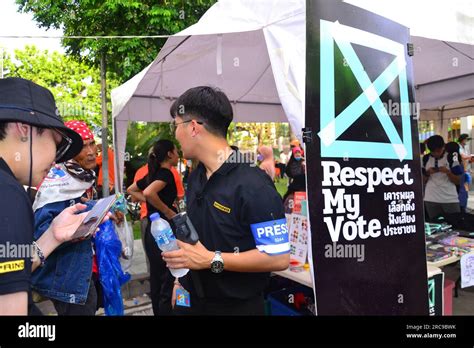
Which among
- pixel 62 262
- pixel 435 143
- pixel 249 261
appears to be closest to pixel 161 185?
pixel 62 262

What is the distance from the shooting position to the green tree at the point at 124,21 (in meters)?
7.48

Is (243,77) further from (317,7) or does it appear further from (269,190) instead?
(269,190)

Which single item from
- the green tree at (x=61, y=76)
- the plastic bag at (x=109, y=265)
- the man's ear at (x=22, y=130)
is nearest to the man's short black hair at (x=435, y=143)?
the plastic bag at (x=109, y=265)

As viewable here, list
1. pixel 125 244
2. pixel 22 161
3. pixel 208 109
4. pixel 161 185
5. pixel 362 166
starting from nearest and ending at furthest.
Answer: pixel 22 161 → pixel 208 109 → pixel 362 166 → pixel 125 244 → pixel 161 185

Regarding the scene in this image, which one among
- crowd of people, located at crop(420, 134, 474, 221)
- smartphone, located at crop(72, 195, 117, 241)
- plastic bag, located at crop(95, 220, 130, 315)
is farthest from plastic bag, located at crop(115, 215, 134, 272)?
crowd of people, located at crop(420, 134, 474, 221)

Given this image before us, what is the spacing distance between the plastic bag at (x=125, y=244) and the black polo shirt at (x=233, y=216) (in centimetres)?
104

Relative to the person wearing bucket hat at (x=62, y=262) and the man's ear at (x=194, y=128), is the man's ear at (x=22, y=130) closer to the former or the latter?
the man's ear at (x=194, y=128)

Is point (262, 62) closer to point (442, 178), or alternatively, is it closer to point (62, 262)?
point (442, 178)

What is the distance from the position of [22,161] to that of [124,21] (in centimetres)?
755

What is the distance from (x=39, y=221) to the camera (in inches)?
79.5

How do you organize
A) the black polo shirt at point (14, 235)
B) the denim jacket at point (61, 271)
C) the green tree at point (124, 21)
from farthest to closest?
the green tree at point (124, 21) → the denim jacket at point (61, 271) → the black polo shirt at point (14, 235)

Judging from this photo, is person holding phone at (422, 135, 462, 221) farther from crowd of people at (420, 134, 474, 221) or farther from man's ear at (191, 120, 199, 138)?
man's ear at (191, 120, 199, 138)

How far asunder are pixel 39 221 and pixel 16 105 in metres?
1.06

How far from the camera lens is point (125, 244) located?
2773 mm
